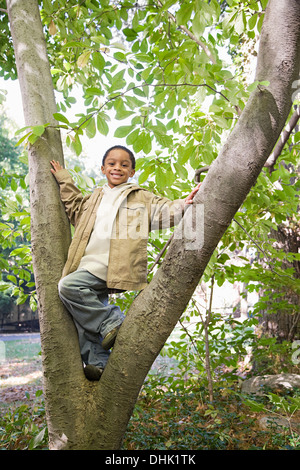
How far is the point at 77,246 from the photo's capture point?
1.78 m

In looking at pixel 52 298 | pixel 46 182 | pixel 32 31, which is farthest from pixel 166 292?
pixel 32 31

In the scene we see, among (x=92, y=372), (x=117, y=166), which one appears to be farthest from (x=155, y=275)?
(x=117, y=166)

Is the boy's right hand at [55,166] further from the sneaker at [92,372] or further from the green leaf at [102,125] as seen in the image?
the sneaker at [92,372]

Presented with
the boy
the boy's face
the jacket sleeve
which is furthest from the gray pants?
the boy's face

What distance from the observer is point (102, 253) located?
6.04ft

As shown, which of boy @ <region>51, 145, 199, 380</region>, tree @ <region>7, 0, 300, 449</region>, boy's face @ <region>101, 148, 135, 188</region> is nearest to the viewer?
tree @ <region>7, 0, 300, 449</region>

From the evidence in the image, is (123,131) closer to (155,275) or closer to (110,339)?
(155,275)

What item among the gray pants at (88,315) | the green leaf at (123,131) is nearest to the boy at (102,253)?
the gray pants at (88,315)

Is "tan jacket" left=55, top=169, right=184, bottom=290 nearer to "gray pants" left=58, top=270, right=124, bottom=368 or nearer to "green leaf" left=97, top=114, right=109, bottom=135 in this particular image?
"gray pants" left=58, top=270, right=124, bottom=368

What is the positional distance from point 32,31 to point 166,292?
5.39 ft

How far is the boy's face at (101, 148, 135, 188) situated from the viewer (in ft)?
6.99

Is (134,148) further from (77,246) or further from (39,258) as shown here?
(39,258)

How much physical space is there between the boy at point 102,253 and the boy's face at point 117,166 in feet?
0.48

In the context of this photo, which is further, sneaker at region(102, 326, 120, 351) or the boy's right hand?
the boy's right hand
